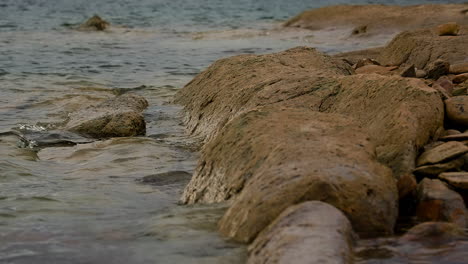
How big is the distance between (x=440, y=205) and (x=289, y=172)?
0.95 m

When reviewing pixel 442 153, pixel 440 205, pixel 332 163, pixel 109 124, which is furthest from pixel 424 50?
pixel 332 163

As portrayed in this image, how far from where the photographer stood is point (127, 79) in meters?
13.0

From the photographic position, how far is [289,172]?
4.27 metres

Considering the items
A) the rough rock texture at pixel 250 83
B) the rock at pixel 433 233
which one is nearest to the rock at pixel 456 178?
the rock at pixel 433 233

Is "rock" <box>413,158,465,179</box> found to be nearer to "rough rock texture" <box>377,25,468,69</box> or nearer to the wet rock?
the wet rock

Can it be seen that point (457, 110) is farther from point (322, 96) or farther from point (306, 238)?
point (306, 238)

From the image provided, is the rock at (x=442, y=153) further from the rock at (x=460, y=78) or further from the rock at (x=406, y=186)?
the rock at (x=460, y=78)

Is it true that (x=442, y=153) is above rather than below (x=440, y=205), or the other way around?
above

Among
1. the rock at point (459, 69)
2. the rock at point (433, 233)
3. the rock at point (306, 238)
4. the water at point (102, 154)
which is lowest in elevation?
the water at point (102, 154)

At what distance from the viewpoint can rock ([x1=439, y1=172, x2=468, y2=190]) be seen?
183 inches

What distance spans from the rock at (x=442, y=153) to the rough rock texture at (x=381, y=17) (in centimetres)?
1424

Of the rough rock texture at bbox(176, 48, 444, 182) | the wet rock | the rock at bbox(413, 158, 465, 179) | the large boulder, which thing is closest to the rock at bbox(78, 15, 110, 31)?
the rough rock texture at bbox(176, 48, 444, 182)

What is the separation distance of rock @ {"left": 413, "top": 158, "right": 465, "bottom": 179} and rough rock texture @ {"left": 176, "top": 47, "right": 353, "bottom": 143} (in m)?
1.55

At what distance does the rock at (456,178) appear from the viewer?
4.64 meters
